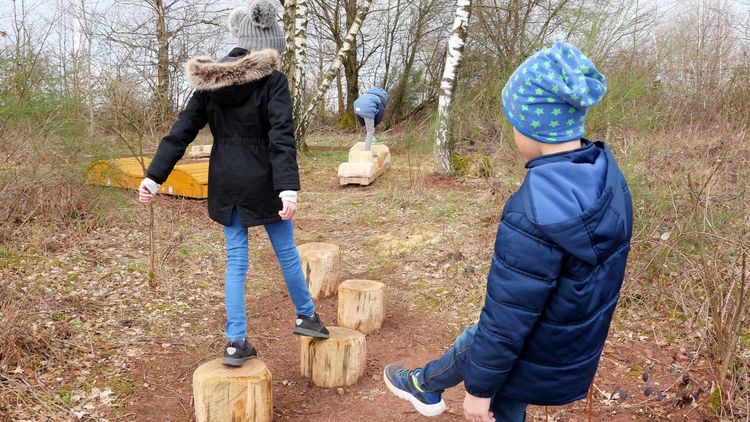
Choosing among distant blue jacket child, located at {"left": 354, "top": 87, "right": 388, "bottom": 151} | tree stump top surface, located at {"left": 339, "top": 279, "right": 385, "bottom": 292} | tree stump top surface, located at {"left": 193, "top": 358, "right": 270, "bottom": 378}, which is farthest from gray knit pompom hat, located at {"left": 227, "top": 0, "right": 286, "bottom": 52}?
distant blue jacket child, located at {"left": 354, "top": 87, "right": 388, "bottom": 151}

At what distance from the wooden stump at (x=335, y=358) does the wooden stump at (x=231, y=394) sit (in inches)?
20.4

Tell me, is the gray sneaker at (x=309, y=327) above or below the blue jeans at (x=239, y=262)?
below

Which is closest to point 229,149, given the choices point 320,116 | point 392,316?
point 392,316

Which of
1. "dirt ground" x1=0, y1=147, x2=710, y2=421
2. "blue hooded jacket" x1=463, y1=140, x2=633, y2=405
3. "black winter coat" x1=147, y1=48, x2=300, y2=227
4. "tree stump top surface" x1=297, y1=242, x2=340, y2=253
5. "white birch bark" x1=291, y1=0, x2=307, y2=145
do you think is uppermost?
"white birch bark" x1=291, y1=0, x2=307, y2=145

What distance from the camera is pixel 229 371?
279cm

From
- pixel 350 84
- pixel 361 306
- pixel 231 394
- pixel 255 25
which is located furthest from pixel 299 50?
pixel 350 84

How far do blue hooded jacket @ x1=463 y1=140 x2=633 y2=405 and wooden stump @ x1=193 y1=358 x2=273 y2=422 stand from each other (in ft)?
4.24

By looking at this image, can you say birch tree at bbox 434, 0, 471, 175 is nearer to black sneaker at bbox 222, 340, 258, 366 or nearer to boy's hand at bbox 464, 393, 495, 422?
black sneaker at bbox 222, 340, 258, 366

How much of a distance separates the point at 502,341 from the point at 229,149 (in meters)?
1.80

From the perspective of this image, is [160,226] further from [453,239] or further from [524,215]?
[524,215]

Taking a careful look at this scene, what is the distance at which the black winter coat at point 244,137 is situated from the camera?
2832 mm

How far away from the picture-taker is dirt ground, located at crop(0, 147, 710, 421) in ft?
10.1

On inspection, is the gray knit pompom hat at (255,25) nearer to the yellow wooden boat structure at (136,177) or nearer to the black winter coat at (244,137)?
the black winter coat at (244,137)

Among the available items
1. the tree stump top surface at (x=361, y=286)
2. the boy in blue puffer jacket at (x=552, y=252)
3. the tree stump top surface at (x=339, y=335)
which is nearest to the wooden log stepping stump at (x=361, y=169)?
the tree stump top surface at (x=361, y=286)
